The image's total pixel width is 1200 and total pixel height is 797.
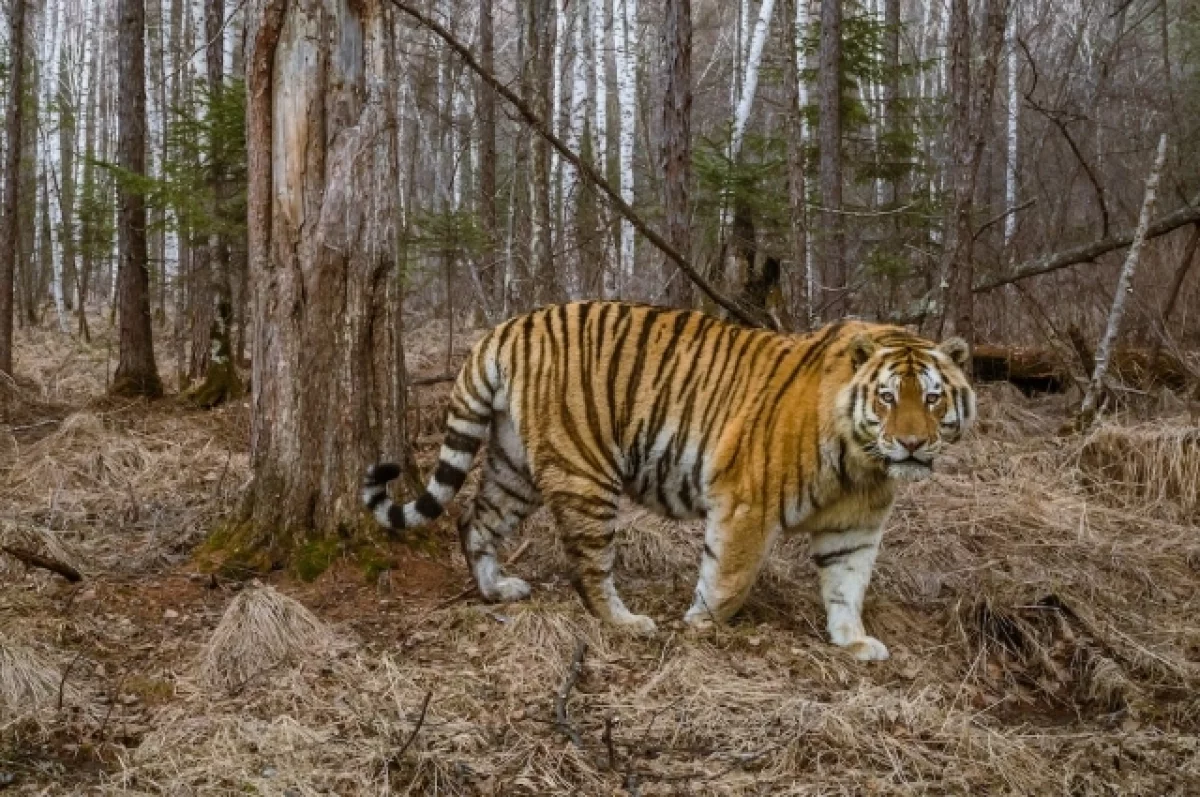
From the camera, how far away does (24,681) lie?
14.1 ft

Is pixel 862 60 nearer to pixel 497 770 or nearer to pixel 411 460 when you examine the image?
pixel 411 460

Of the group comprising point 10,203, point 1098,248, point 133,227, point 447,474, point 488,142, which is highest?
point 488,142

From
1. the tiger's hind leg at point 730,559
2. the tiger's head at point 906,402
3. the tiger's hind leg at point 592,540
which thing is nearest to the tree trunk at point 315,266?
the tiger's hind leg at point 592,540

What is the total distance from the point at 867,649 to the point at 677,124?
12.6 ft

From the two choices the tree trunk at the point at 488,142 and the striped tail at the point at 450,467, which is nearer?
the striped tail at the point at 450,467

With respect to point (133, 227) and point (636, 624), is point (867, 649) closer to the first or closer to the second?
point (636, 624)

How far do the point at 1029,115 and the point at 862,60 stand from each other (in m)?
12.0

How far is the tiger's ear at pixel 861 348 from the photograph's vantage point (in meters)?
4.86

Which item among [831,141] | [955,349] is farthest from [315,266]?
[831,141]

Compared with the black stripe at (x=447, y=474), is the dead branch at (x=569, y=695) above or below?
below

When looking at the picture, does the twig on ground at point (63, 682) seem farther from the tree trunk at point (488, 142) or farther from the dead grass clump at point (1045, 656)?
the tree trunk at point (488, 142)

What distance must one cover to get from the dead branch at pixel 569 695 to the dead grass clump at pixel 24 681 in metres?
1.84

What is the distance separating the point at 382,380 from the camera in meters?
5.63

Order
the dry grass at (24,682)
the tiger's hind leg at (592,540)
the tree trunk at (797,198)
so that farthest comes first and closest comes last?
the tree trunk at (797,198) < the tiger's hind leg at (592,540) < the dry grass at (24,682)
